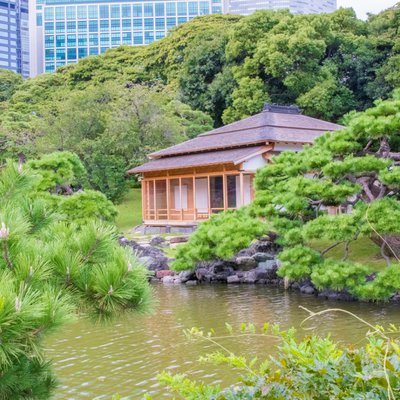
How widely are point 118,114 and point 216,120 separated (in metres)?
8.61

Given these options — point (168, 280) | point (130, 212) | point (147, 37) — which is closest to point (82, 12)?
point (147, 37)

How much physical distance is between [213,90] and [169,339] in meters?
23.6

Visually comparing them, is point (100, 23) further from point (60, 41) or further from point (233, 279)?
point (233, 279)

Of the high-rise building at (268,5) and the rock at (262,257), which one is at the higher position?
the high-rise building at (268,5)

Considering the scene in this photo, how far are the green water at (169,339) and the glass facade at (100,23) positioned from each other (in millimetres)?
68356

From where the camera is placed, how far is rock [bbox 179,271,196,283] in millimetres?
12266

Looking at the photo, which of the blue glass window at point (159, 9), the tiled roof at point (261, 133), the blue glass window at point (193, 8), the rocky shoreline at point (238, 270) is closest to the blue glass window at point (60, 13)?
the blue glass window at point (159, 9)

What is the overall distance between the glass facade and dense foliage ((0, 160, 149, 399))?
74.4 m

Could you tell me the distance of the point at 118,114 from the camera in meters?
23.4

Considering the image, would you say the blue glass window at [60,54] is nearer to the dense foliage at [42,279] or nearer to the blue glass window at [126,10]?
the blue glass window at [126,10]

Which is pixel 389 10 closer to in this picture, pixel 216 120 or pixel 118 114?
pixel 216 120

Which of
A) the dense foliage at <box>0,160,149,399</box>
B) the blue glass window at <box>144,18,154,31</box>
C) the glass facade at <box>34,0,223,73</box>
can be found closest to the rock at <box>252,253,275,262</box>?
the dense foliage at <box>0,160,149,399</box>

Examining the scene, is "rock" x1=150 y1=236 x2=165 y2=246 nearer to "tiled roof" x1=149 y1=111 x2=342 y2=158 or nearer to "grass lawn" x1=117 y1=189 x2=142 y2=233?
"tiled roof" x1=149 y1=111 x2=342 y2=158

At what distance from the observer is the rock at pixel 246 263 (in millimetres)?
12531
